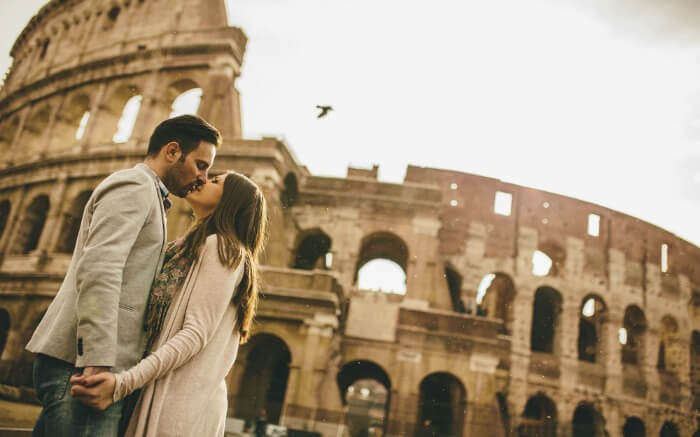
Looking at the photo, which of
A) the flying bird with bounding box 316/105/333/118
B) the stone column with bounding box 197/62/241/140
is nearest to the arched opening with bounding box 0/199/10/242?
the stone column with bounding box 197/62/241/140

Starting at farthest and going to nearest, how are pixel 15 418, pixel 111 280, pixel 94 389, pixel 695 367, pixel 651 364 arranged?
pixel 695 367 < pixel 651 364 < pixel 15 418 < pixel 111 280 < pixel 94 389

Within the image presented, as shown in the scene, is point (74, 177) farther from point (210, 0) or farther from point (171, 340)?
point (171, 340)

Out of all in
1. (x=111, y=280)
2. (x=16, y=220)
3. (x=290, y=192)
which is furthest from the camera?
(x=16, y=220)

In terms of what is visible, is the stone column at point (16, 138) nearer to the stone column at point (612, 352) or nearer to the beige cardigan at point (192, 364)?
the beige cardigan at point (192, 364)

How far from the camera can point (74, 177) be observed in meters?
16.0

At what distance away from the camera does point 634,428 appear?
58.7 feet

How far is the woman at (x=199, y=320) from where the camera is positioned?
1880 millimetres

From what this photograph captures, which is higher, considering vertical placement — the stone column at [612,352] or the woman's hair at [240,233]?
the stone column at [612,352]

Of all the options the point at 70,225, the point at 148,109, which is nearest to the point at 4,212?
the point at 70,225

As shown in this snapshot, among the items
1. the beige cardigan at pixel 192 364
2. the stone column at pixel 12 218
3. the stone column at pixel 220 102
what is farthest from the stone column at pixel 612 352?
the stone column at pixel 12 218

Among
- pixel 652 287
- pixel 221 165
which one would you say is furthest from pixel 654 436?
pixel 221 165

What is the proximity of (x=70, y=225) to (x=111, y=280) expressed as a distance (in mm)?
16331

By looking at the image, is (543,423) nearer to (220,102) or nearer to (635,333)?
(635,333)

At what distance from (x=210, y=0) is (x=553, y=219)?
15829mm
